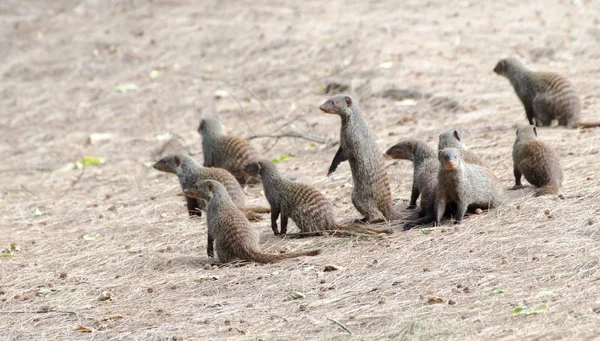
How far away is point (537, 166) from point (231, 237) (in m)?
2.64

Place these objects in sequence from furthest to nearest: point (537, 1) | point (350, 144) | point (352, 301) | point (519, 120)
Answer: point (537, 1) → point (519, 120) → point (350, 144) → point (352, 301)

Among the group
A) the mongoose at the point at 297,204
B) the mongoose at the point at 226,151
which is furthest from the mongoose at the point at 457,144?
the mongoose at the point at 226,151

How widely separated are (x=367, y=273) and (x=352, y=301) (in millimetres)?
533

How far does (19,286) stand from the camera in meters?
6.64

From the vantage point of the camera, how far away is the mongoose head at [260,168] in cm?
741

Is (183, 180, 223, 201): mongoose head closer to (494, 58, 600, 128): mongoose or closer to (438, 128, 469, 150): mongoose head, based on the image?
(438, 128, 469, 150): mongoose head

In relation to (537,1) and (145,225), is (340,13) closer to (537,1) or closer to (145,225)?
(537,1)

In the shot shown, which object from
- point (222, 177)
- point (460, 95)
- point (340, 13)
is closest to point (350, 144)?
point (222, 177)

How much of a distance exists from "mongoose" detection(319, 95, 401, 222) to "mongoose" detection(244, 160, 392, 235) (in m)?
0.41

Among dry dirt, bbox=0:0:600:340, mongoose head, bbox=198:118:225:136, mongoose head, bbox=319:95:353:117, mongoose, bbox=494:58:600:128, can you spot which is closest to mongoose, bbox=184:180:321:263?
dry dirt, bbox=0:0:600:340

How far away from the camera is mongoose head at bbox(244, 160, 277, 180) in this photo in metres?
7.41

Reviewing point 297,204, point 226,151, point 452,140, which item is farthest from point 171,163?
point 452,140

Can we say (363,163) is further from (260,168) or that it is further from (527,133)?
(527,133)

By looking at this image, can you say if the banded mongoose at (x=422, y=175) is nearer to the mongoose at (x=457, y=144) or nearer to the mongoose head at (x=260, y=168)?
the mongoose at (x=457, y=144)
